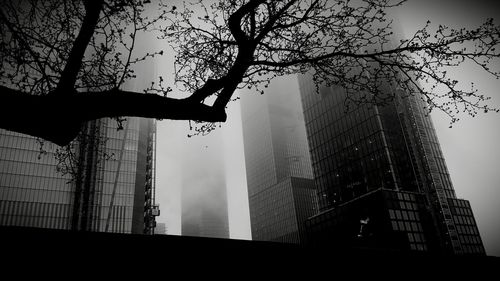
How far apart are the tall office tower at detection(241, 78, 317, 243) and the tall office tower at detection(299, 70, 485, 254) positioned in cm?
3818

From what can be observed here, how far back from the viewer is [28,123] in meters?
3.66

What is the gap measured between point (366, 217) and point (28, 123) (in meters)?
70.0

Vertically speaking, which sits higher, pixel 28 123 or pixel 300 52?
pixel 300 52

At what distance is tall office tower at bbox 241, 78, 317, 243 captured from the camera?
129m

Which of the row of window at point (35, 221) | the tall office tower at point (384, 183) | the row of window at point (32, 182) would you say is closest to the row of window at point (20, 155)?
the row of window at point (32, 182)

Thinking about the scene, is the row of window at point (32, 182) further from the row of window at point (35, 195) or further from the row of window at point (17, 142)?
the row of window at point (17, 142)

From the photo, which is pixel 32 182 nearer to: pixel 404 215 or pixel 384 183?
pixel 404 215

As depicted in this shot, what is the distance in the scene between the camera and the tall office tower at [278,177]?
5079 inches

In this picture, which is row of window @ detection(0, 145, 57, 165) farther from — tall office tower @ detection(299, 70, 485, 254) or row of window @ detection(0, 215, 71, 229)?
tall office tower @ detection(299, 70, 485, 254)

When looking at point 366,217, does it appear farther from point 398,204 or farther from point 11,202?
point 11,202

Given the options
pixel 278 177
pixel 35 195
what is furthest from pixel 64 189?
pixel 278 177

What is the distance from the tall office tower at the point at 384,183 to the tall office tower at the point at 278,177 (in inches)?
1503

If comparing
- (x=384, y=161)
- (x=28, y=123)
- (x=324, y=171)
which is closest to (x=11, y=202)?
(x=28, y=123)

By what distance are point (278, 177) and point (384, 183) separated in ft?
284
